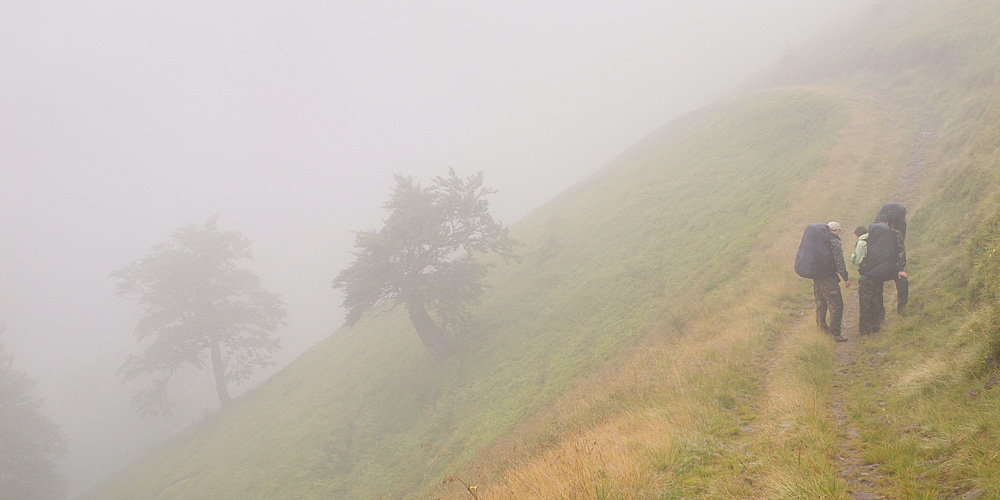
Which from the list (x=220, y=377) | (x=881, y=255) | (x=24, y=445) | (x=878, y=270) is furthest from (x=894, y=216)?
(x=24, y=445)

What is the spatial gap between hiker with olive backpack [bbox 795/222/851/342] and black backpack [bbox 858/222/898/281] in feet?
1.27

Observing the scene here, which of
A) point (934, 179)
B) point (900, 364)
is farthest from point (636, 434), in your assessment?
point (934, 179)

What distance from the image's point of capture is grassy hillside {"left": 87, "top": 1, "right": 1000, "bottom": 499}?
473cm

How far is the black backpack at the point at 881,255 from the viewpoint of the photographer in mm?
7520

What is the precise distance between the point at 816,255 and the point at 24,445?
48.4m

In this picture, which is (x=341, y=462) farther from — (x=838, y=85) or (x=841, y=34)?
(x=841, y=34)

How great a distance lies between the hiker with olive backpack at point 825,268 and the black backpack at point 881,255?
15.2 inches

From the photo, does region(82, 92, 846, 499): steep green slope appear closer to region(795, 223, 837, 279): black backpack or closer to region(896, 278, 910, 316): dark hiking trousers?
region(795, 223, 837, 279): black backpack

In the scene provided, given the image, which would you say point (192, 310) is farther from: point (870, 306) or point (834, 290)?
point (870, 306)

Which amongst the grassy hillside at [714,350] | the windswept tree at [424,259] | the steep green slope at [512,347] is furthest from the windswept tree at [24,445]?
the windswept tree at [424,259]

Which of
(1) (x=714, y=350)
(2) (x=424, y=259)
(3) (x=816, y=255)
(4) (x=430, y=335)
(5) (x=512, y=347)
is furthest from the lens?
(4) (x=430, y=335)

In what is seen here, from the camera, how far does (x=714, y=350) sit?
863cm

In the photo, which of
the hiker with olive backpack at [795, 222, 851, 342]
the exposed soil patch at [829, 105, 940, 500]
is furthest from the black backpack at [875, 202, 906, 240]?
the exposed soil patch at [829, 105, 940, 500]

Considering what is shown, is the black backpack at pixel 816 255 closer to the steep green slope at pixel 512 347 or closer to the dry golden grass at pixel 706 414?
the dry golden grass at pixel 706 414
